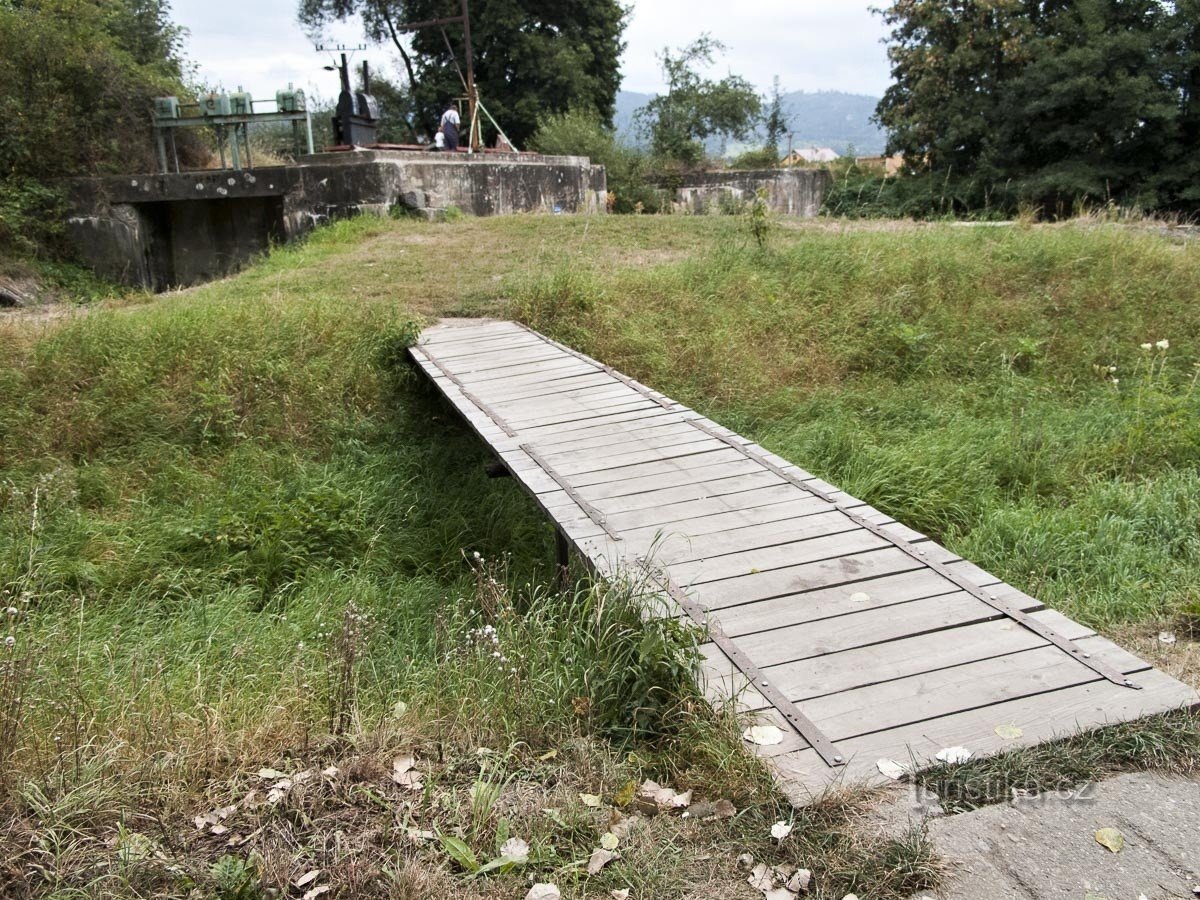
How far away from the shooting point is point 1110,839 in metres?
1.89

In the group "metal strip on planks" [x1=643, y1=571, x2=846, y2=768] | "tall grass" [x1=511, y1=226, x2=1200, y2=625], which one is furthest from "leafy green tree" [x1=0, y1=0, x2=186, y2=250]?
"metal strip on planks" [x1=643, y1=571, x2=846, y2=768]

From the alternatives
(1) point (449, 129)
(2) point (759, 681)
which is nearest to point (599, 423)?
(2) point (759, 681)

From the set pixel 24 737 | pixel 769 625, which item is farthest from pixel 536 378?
pixel 24 737

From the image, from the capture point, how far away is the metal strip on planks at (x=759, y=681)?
212 cm

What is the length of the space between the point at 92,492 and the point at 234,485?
2.76 ft

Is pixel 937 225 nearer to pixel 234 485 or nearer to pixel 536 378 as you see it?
pixel 536 378

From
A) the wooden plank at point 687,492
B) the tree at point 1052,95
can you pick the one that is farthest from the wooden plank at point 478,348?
the tree at point 1052,95

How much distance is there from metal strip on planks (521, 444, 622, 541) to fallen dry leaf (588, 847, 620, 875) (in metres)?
1.41

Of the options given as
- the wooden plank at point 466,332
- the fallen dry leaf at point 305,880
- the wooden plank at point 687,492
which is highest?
the wooden plank at point 466,332

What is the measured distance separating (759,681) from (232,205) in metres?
12.6

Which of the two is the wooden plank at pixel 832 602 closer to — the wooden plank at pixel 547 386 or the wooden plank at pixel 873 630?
the wooden plank at pixel 873 630

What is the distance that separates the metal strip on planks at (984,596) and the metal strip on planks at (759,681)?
79 centimetres

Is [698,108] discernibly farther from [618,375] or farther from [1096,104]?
[618,375]

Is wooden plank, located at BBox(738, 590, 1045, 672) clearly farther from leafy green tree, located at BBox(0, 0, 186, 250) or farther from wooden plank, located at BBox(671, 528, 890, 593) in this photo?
leafy green tree, located at BBox(0, 0, 186, 250)
